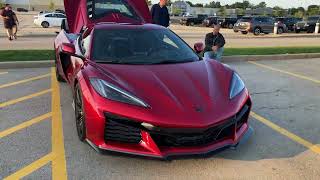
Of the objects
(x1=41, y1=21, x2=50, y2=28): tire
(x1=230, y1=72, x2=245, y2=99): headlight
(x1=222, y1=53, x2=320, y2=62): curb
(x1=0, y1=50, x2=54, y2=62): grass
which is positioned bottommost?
(x1=222, y1=53, x2=320, y2=62): curb

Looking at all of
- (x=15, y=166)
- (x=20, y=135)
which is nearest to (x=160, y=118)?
(x=15, y=166)

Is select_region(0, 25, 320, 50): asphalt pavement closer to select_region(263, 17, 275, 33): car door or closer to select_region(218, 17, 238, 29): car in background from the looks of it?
select_region(263, 17, 275, 33): car door

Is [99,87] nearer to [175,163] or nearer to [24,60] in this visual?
[175,163]

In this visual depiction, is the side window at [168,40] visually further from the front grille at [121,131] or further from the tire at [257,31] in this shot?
the tire at [257,31]

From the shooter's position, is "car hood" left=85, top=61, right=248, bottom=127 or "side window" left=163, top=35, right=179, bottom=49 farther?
"side window" left=163, top=35, right=179, bottom=49

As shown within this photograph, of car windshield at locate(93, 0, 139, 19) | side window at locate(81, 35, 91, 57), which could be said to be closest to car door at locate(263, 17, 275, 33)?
car windshield at locate(93, 0, 139, 19)

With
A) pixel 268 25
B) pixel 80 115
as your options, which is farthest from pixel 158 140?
pixel 268 25

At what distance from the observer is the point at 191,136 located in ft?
12.6

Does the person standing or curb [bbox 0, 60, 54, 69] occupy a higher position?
the person standing

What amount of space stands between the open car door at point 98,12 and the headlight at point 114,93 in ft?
11.7

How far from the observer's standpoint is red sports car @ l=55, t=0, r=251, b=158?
3842mm

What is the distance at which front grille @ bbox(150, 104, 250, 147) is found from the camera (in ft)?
12.5

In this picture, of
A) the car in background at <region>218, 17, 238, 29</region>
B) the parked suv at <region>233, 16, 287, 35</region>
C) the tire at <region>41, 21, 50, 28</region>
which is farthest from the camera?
the car in background at <region>218, 17, 238, 29</region>

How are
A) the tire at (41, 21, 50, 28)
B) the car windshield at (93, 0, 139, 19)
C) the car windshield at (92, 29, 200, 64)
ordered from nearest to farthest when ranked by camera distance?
the car windshield at (92, 29, 200, 64)
the car windshield at (93, 0, 139, 19)
the tire at (41, 21, 50, 28)
